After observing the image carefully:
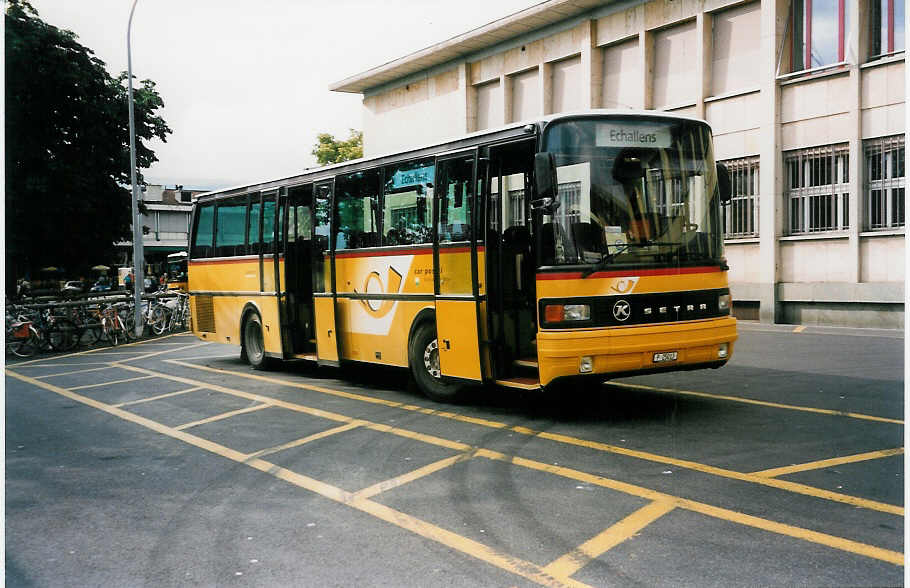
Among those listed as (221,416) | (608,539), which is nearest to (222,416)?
(221,416)

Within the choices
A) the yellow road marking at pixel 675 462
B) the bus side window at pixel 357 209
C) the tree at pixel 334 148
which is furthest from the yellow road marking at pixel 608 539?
the tree at pixel 334 148

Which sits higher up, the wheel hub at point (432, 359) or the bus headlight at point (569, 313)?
the bus headlight at point (569, 313)

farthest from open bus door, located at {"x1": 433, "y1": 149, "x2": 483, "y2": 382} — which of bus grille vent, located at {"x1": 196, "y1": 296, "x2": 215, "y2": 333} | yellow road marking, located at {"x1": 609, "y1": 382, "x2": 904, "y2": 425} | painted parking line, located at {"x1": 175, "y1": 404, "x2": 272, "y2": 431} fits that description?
bus grille vent, located at {"x1": 196, "y1": 296, "x2": 215, "y2": 333}

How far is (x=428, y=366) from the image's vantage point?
33.8ft

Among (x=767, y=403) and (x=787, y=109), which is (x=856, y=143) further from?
(x=767, y=403)

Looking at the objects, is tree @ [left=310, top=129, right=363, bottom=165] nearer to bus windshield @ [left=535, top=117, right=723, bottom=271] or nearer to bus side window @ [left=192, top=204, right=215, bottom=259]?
bus side window @ [left=192, top=204, right=215, bottom=259]

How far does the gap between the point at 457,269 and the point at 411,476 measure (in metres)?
3.35

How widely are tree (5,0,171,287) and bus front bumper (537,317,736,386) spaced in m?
18.7

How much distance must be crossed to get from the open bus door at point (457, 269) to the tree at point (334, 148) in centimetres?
4471

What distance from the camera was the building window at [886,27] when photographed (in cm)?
1928

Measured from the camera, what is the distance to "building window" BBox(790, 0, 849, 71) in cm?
2030

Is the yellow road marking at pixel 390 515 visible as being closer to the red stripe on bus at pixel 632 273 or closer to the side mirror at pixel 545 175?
the red stripe on bus at pixel 632 273

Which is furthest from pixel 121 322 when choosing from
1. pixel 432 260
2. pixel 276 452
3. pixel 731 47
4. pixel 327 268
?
pixel 731 47

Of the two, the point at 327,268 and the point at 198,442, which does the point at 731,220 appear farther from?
the point at 198,442
